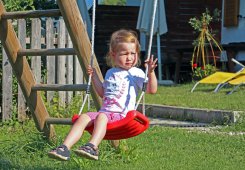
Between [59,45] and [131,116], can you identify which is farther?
[59,45]

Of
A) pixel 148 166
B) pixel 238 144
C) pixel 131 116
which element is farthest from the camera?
pixel 238 144

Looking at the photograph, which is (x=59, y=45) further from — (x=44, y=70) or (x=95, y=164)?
(x=95, y=164)

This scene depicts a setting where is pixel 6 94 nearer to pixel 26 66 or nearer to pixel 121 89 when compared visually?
pixel 26 66

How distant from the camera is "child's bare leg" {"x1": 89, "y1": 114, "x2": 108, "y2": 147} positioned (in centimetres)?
521

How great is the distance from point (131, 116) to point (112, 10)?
50.2ft

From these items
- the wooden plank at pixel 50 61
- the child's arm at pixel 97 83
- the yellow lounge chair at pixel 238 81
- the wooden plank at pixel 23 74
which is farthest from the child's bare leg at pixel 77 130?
the yellow lounge chair at pixel 238 81

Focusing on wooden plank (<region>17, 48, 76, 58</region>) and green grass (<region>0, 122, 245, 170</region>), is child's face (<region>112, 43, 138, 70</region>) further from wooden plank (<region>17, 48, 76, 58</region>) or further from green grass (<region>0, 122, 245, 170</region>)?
green grass (<region>0, 122, 245, 170</region>)

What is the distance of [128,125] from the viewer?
5.12 m

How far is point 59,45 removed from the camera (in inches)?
390

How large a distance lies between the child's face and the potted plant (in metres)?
9.82

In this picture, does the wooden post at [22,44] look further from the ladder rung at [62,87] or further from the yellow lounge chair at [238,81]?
the yellow lounge chair at [238,81]

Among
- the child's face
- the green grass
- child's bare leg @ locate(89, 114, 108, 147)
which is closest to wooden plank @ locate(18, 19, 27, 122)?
the green grass

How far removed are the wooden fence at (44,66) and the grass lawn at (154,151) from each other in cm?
48

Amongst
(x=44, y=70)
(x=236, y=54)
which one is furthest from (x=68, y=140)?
(x=236, y=54)
